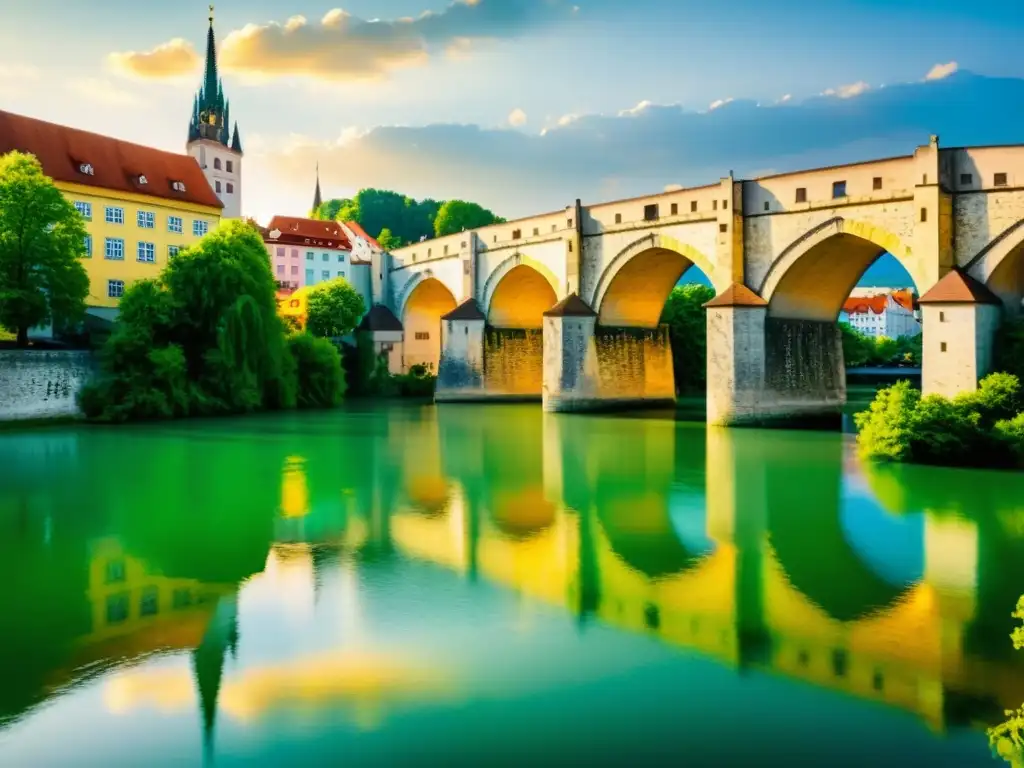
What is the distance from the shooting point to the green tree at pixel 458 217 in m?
83.2

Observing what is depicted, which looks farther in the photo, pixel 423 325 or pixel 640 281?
pixel 423 325

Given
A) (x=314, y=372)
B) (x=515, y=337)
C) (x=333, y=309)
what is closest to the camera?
(x=314, y=372)

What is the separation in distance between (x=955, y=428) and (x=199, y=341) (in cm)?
2522

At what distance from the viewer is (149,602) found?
9.23m

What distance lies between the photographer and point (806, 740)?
6.09m

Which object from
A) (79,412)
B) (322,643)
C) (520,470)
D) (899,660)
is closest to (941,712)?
(899,660)

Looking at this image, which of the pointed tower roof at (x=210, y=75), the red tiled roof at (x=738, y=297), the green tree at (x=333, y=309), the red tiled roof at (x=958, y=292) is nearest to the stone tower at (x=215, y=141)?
the pointed tower roof at (x=210, y=75)

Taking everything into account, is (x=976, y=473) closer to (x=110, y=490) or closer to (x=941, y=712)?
(x=941, y=712)

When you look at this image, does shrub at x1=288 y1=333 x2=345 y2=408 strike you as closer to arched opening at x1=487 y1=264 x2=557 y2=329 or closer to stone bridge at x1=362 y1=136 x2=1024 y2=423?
stone bridge at x1=362 y1=136 x2=1024 y2=423

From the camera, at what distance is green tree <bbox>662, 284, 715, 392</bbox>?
5150 centimetres

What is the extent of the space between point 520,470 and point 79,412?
713 inches

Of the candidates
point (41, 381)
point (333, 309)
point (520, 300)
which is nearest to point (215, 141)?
point (333, 309)

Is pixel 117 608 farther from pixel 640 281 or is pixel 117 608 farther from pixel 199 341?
pixel 640 281

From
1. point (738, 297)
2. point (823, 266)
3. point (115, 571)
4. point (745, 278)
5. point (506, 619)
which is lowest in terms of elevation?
point (506, 619)
